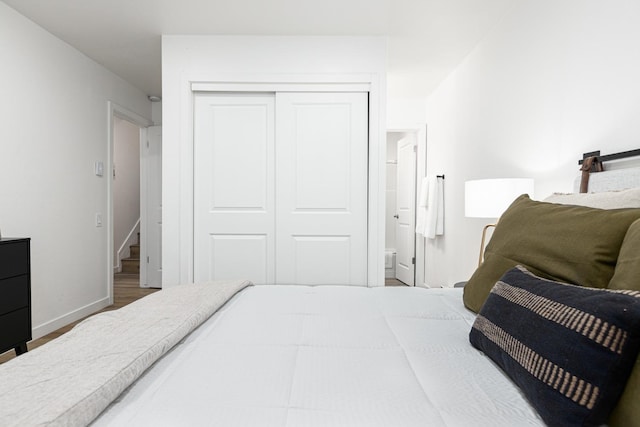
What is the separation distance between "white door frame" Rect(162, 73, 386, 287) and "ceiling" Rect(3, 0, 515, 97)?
368 mm

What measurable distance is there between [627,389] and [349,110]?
8.97ft

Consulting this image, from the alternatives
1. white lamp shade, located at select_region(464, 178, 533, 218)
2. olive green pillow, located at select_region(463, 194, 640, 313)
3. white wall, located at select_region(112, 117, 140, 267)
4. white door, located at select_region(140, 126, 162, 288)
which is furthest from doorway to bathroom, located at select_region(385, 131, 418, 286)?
white wall, located at select_region(112, 117, 140, 267)

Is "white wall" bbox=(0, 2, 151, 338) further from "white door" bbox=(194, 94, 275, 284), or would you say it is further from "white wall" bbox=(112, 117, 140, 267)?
"white wall" bbox=(112, 117, 140, 267)

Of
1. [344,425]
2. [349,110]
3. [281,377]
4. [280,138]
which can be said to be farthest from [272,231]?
[344,425]

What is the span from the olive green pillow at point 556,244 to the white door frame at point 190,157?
1.67m

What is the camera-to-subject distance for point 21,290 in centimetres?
236

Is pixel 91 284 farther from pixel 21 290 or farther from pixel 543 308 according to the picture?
pixel 543 308

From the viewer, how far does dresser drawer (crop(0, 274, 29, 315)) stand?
2.22 metres

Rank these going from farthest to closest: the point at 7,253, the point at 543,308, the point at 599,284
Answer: the point at 7,253, the point at 599,284, the point at 543,308

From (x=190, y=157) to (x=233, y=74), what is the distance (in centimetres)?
78

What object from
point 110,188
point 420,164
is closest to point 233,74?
point 110,188

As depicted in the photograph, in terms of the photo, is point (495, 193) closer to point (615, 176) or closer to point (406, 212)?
point (615, 176)

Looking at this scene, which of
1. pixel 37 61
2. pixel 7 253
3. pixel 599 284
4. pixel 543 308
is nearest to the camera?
pixel 543 308

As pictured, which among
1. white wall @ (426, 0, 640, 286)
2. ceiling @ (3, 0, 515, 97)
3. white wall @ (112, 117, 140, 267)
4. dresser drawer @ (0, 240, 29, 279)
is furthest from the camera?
white wall @ (112, 117, 140, 267)
